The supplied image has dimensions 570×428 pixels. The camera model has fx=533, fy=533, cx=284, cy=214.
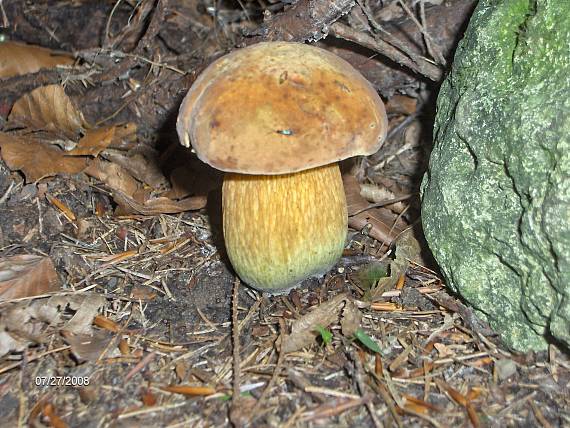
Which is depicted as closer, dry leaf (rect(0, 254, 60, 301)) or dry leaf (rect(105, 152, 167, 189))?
dry leaf (rect(0, 254, 60, 301))

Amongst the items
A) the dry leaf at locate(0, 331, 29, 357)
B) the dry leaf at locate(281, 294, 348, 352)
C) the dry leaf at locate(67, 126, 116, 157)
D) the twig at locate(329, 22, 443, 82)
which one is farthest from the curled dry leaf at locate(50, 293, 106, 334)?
the twig at locate(329, 22, 443, 82)

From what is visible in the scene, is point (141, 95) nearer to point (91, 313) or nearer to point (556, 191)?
point (91, 313)

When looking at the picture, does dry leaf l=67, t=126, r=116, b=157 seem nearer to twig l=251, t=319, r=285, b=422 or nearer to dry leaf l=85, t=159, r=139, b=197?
dry leaf l=85, t=159, r=139, b=197

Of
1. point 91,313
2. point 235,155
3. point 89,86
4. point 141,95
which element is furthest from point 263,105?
point 89,86

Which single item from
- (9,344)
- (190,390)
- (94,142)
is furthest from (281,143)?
(94,142)
